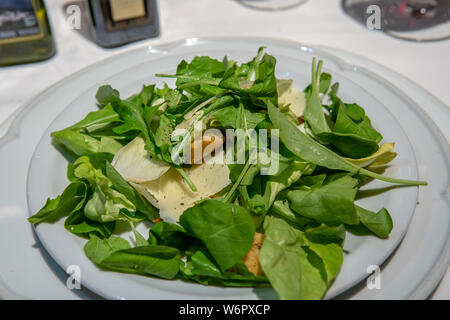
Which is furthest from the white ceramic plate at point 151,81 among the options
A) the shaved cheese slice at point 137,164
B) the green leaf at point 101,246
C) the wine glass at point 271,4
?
the wine glass at point 271,4

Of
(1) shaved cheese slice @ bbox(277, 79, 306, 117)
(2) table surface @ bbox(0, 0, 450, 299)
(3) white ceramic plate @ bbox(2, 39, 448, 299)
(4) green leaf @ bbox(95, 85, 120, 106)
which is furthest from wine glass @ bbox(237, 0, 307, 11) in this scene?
(4) green leaf @ bbox(95, 85, 120, 106)

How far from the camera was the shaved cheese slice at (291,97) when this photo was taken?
30.1 inches

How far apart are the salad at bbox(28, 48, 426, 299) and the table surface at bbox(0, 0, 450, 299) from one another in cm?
35

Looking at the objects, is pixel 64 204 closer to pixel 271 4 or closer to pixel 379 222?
pixel 379 222

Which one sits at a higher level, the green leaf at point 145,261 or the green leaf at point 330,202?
the green leaf at point 330,202

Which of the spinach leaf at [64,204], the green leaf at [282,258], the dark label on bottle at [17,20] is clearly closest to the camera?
the green leaf at [282,258]

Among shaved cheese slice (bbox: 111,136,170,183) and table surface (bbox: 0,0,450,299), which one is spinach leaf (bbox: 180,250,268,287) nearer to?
shaved cheese slice (bbox: 111,136,170,183)

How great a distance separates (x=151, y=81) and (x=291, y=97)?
1.04 ft

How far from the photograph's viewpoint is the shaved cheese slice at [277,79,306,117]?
764mm

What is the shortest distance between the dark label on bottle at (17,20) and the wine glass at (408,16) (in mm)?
894

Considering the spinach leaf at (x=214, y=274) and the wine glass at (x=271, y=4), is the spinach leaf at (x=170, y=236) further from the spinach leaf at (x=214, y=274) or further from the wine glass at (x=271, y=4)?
the wine glass at (x=271, y=4)

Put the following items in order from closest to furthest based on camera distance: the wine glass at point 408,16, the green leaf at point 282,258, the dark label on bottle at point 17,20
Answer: the green leaf at point 282,258, the dark label on bottle at point 17,20, the wine glass at point 408,16

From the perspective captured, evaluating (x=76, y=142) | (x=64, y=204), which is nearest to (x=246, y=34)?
(x=76, y=142)
